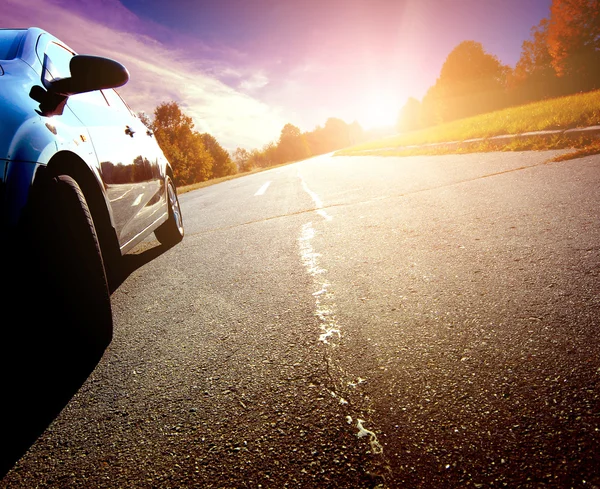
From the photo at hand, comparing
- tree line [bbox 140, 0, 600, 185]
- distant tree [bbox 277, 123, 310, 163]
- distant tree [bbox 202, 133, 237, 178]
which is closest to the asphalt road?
tree line [bbox 140, 0, 600, 185]

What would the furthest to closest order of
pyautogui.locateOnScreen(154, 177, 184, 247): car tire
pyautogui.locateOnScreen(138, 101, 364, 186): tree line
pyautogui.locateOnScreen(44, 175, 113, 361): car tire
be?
1. pyautogui.locateOnScreen(138, 101, 364, 186): tree line
2. pyautogui.locateOnScreen(154, 177, 184, 247): car tire
3. pyautogui.locateOnScreen(44, 175, 113, 361): car tire

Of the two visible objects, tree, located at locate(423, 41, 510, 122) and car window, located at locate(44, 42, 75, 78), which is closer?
car window, located at locate(44, 42, 75, 78)

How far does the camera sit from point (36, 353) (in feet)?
5.89

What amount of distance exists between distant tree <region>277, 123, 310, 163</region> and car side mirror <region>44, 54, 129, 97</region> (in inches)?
3819

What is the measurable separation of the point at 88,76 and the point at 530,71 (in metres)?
54.2

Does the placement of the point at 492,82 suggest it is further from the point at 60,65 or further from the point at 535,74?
the point at 60,65

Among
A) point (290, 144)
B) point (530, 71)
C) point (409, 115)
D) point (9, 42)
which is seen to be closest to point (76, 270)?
point (9, 42)

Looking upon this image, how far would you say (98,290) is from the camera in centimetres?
175

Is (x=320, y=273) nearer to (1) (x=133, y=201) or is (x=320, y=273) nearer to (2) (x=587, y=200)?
(1) (x=133, y=201)

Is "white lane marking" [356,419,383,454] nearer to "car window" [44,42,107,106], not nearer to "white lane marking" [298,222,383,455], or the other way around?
"white lane marking" [298,222,383,455]

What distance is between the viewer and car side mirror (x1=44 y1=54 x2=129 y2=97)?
2.04 m

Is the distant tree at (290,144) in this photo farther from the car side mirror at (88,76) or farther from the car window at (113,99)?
the car side mirror at (88,76)

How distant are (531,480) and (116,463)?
4.14 ft

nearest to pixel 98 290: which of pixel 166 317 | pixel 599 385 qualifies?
pixel 166 317
